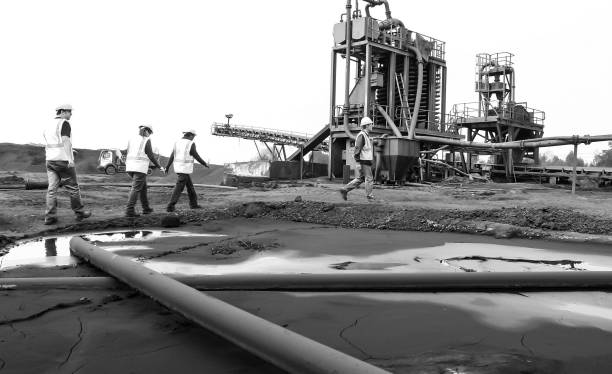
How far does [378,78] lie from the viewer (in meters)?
24.5

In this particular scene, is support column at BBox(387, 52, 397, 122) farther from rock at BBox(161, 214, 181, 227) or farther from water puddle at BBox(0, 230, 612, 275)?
water puddle at BBox(0, 230, 612, 275)

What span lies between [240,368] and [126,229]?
597 cm

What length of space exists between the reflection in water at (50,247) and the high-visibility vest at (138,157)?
287cm

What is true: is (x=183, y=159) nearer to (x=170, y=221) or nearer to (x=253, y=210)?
(x=253, y=210)

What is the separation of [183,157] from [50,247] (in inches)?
176

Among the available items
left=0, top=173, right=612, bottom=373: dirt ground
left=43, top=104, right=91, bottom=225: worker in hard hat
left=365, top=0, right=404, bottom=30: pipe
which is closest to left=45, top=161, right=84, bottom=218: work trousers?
left=43, top=104, right=91, bottom=225: worker in hard hat

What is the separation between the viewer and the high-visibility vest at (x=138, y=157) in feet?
30.8

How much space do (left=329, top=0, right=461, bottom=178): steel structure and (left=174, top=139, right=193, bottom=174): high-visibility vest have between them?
13312mm

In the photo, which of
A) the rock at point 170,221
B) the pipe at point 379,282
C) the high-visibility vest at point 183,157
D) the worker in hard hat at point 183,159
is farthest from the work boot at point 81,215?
the pipe at point 379,282

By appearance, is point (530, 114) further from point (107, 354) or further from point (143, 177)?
point (107, 354)

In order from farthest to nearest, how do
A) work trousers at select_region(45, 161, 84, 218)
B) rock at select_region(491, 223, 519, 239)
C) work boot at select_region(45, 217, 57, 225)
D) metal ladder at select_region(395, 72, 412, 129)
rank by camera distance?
metal ladder at select_region(395, 72, 412, 129), work trousers at select_region(45, 161, 84, 218), work boot at select_region(45, 217, 57, 225), rock at select_region(491, 223, 519, 239)

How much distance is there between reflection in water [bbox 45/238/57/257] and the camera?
18.2 feet

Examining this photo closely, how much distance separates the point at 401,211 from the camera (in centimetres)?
833

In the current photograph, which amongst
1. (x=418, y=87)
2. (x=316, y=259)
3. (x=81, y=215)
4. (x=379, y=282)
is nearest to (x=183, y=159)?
(x=81, y=215)
